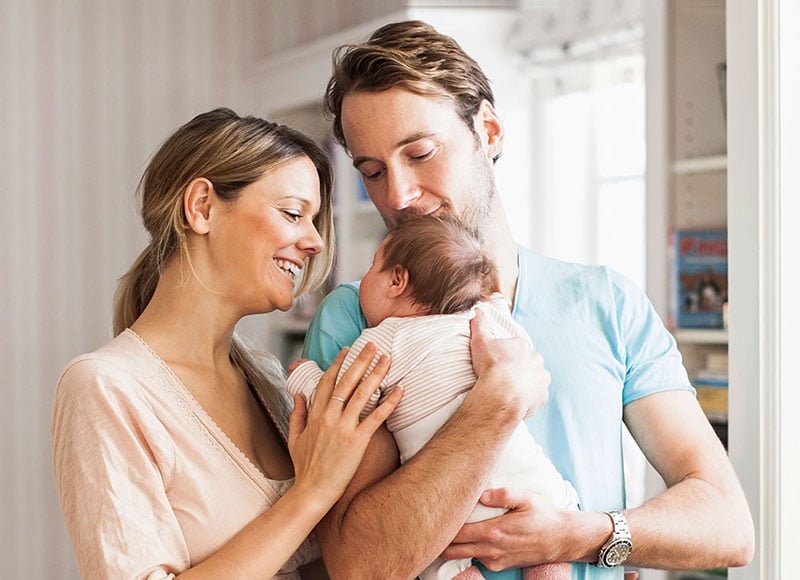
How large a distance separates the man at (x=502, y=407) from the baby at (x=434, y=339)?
0.11ft

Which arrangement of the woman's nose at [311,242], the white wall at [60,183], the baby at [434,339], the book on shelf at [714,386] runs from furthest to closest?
the white wall at [60,183]
the book on shelf at [714,386]
the woman's nose at [311,242]
the baby at [434,339]

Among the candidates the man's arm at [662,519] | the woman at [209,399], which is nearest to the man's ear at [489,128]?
the woman at [209,399]

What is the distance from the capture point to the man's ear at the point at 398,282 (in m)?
1.39

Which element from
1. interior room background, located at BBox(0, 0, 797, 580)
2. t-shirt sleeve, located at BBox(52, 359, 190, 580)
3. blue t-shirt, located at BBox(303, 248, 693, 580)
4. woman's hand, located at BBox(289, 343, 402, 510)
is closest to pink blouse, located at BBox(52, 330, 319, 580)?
t-shirt sleeve, located at BBox(52, 359, 190, 580)

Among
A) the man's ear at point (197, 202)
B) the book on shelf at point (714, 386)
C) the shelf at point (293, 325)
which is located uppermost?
the man's ear at point (197, 202)

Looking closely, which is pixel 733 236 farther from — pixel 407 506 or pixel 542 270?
pixel 407 506

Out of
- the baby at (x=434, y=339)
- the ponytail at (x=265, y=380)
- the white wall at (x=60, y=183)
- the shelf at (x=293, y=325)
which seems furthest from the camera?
the shelf at (x=293, y=325)

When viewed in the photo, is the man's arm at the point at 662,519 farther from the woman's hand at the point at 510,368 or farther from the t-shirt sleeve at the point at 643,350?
the woman's hand at the point at 510,368

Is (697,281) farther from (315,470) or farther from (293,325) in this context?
(293,325)

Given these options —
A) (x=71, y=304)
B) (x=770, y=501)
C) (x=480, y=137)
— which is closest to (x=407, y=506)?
(x=480, y=137)

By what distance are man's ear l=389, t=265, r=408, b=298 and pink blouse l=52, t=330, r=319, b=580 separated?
0.32 m

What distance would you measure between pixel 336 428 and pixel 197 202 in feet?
1.30

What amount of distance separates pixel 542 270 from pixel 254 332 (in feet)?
9.37

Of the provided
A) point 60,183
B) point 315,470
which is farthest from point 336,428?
point 60,183
